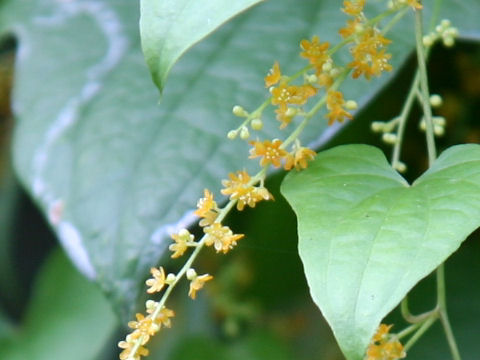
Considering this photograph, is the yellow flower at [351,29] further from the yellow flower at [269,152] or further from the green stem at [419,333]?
the green stem at [419,333]

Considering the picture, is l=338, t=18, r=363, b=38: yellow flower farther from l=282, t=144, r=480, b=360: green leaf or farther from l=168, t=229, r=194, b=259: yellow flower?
l=168, t=229, r=194, b=259: yellow flower

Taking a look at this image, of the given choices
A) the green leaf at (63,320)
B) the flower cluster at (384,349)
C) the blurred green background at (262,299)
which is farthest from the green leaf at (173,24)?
the green leaf at (63,320)

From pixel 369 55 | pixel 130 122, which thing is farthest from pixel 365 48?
pixel 130 122

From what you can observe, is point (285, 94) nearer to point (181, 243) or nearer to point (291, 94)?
point (291, 94)

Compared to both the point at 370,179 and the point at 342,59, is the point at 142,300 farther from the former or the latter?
the point at 370,179

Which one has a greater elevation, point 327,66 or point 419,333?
point 327,66

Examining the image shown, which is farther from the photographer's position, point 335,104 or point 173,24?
point 335,104

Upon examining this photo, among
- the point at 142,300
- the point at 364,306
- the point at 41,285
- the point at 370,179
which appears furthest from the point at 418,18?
the point at 41,285

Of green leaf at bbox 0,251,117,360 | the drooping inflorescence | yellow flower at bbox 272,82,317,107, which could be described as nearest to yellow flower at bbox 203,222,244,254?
the drooping inflorescence
